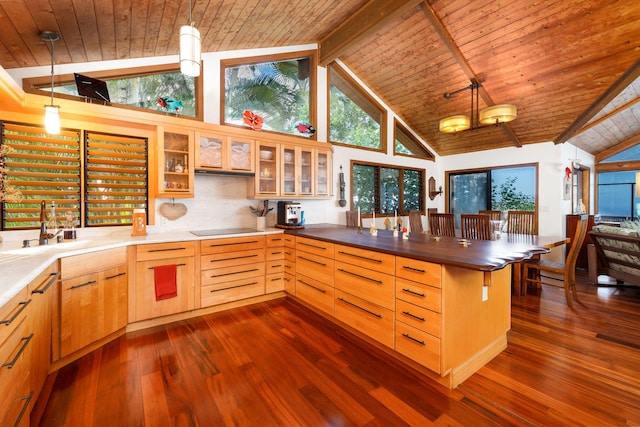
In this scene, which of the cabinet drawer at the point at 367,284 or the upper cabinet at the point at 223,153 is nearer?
the cabinet drawer at the point at 367,284

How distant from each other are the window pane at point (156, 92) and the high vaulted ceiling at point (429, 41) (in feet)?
0.84

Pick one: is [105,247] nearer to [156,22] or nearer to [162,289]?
[162,289]

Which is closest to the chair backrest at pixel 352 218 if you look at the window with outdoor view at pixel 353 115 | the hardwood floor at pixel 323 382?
the window with outdoor view at pixel 353 115

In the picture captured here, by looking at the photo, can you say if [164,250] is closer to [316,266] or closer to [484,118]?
[316,266]

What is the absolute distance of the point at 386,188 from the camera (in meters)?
5.68

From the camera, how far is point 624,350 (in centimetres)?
236

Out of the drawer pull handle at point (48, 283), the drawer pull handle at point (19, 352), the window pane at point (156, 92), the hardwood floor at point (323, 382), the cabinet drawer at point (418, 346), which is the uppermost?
the window pane at point (156, 92)

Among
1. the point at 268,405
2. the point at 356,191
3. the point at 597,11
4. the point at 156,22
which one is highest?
the point at 597,11

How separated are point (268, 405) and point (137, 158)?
2850 millimetres

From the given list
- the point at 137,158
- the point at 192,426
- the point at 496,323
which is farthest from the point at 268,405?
the point at 137,158

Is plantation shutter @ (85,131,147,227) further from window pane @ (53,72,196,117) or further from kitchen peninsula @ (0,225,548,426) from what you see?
window pane @ (53,72,196,117)

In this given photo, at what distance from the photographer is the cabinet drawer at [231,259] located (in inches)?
121

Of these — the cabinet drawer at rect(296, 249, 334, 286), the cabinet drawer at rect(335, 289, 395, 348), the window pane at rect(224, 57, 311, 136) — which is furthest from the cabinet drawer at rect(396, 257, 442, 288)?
the window pane at rect(224, 57, 311, 136)

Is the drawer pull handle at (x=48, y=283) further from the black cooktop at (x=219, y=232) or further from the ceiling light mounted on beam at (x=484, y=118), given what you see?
the ceiling light mounted on beam at (x=484, y=118)
